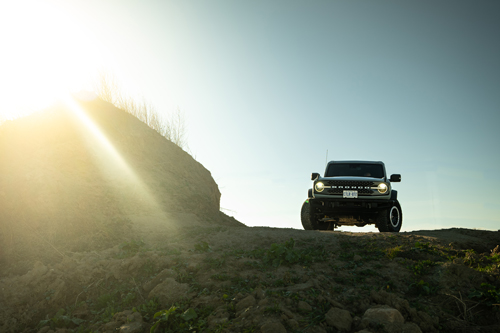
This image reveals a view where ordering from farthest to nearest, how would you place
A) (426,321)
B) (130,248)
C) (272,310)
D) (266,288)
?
1. (130,248)
2. (266,288)
3. (272,310)
4. (426,321)

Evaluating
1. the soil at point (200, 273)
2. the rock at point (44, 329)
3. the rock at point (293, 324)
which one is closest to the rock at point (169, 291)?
the soil at point (200, 273)

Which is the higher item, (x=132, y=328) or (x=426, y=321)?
(x=426, y=321)

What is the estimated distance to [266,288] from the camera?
222 inches

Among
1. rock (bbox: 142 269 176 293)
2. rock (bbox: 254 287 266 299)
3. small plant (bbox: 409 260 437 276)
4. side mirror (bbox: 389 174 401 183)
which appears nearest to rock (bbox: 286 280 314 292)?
rock (bbox: 254 287 266 299)

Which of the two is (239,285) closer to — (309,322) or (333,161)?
(309,322)

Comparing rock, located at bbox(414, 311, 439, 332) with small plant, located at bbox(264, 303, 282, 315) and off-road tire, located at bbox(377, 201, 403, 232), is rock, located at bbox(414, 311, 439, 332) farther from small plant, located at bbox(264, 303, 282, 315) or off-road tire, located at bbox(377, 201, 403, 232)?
off-road tire, located at bbox(377, 201, 403, 232)

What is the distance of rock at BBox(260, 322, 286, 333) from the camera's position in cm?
436

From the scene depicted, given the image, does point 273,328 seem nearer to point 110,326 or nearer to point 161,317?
point 161,317

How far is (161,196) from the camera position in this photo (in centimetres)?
1337

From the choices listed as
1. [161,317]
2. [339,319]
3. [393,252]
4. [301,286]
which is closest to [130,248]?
[161,317]

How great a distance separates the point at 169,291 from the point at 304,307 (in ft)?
7.47

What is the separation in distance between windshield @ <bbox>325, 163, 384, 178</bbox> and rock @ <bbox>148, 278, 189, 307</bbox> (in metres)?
6.91

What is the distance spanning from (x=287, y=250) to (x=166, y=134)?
16.5m

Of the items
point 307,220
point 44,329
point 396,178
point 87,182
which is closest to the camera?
point 44,329
